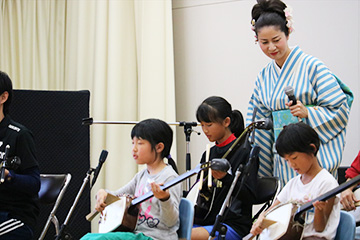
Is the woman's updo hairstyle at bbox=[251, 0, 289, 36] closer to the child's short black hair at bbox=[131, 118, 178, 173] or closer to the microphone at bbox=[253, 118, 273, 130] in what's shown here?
the microphone at bbox=[253, 118, 273, 130]

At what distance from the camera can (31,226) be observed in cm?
245

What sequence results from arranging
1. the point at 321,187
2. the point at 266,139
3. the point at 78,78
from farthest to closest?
the point at 78,78 < the point at 266,139 < the point at 321,187

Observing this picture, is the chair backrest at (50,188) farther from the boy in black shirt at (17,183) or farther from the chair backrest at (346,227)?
the chair backrest at (346,227)

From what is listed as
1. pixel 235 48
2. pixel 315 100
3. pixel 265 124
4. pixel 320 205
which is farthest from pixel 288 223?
pixel 235 48

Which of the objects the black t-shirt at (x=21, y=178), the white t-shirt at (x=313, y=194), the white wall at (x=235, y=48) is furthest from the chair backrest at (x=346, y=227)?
the white wall at (x=235, y=48)

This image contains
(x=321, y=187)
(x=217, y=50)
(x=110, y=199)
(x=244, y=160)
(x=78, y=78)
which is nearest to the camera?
(x=321, y=187)

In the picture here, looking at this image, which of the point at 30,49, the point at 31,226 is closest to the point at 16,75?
the point at 30,49

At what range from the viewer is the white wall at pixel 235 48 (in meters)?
3.63

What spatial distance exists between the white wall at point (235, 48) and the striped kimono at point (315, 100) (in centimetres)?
109

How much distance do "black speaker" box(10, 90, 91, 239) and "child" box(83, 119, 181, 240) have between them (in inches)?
54.8

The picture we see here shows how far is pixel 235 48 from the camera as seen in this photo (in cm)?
409

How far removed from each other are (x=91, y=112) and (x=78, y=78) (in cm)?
33

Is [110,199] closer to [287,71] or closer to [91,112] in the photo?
[287,71]

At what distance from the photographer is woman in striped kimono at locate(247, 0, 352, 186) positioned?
2.51 m
